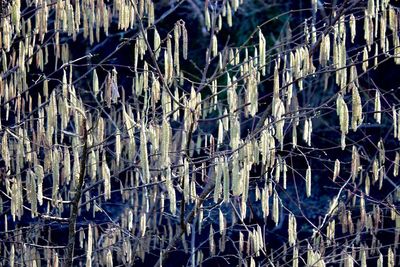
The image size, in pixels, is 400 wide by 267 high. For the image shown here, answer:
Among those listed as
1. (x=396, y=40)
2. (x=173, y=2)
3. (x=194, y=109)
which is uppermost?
(x=173, y=2)

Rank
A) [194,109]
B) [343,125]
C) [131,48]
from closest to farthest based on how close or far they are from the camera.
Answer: [343,125] < [194,109] < [131,48]

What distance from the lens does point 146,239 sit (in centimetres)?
369

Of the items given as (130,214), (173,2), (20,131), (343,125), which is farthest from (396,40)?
(173,2)

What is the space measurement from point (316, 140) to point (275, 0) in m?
1.02

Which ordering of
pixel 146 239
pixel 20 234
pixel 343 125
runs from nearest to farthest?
pixel 343 125 < pixel 20 234 < pixel 146 239

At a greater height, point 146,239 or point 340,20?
point 340,20

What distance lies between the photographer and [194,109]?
2871 mm

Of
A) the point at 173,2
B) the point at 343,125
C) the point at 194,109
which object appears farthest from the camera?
the point at 173,2

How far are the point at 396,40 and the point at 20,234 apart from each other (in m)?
1.64

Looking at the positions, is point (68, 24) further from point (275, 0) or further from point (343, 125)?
point (275, 0)

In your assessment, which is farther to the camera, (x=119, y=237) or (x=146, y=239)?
(x=146, y=239)

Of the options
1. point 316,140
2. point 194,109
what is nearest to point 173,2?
point 316,140

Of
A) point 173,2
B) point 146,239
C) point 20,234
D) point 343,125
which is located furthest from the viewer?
point 173,2

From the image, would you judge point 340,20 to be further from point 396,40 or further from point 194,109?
point 194,109
